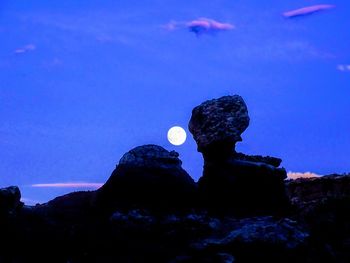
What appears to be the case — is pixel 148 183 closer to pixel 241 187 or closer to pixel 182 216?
pixel 182 216

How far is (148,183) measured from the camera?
45.4ft

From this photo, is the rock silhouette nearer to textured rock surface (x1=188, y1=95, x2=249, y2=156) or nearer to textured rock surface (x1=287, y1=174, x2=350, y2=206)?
textured rock surface (x1=188, y1=95, x2=249, y2=156)

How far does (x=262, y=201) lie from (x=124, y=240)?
5.08m

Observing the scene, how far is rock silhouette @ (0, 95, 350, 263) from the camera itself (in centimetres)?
1196

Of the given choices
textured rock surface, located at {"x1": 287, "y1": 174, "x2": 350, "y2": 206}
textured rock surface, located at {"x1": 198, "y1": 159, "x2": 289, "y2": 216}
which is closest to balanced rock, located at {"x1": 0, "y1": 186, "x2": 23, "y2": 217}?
textured rock surface, located at {"x1": 198, "y1": 159, "x2": 289, "y2": 216}

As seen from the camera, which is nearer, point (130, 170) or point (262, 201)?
point (130, 170)

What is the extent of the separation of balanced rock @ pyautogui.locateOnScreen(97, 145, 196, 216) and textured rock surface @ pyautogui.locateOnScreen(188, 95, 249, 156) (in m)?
1.67

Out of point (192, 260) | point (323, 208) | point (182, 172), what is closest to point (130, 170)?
point (182, 172)

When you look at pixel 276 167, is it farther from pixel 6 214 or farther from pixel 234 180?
pixel 6 214

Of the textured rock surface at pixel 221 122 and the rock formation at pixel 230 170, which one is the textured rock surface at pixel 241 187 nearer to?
the rock formation at pixel 230 170

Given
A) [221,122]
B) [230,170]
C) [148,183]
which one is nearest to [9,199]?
[148,183]

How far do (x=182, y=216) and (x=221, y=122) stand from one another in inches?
138

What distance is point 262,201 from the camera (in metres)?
15.7

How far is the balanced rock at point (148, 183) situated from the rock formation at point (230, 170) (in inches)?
43.3
